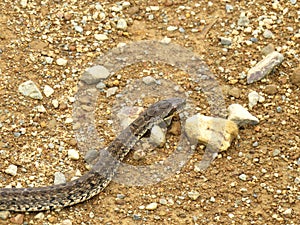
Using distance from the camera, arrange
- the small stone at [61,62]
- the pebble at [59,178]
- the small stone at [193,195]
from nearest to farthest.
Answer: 1. the small stone at [193,195]
2. the pebble at [59,178]
3. the small stone at [61,62]

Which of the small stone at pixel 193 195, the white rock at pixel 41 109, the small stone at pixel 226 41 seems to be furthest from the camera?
the small stone at pixel 226 41

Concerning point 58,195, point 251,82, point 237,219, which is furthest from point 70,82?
point 237,219

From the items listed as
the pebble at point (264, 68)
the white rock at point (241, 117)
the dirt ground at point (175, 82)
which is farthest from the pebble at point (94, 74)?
the pebble at point (264, 68)

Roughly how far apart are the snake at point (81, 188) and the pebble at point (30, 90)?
68.4 inches

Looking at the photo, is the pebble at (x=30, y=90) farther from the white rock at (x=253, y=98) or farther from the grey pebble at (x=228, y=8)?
the grey pebble at (x=228, y=8)

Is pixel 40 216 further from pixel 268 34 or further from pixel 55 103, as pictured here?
pixel 268 34

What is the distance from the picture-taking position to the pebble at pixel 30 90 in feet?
40.8

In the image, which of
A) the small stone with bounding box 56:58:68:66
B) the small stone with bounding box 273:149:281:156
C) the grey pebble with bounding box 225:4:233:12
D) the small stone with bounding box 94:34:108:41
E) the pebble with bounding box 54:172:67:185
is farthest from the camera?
the grey pebble with bounding box 225:4:233:12

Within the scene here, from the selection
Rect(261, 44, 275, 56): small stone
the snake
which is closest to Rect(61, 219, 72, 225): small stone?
the snake

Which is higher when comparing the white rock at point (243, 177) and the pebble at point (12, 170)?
the white rock at point (243, 177)

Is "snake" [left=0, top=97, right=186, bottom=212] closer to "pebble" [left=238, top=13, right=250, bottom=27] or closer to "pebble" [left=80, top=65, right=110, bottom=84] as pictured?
"pebble" [left=80, top=65, right=110, bottom=84]

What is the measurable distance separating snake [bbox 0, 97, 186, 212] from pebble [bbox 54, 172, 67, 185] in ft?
0.67

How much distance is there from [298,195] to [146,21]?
5128 mm

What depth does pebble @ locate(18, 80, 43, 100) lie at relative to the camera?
12422mm
